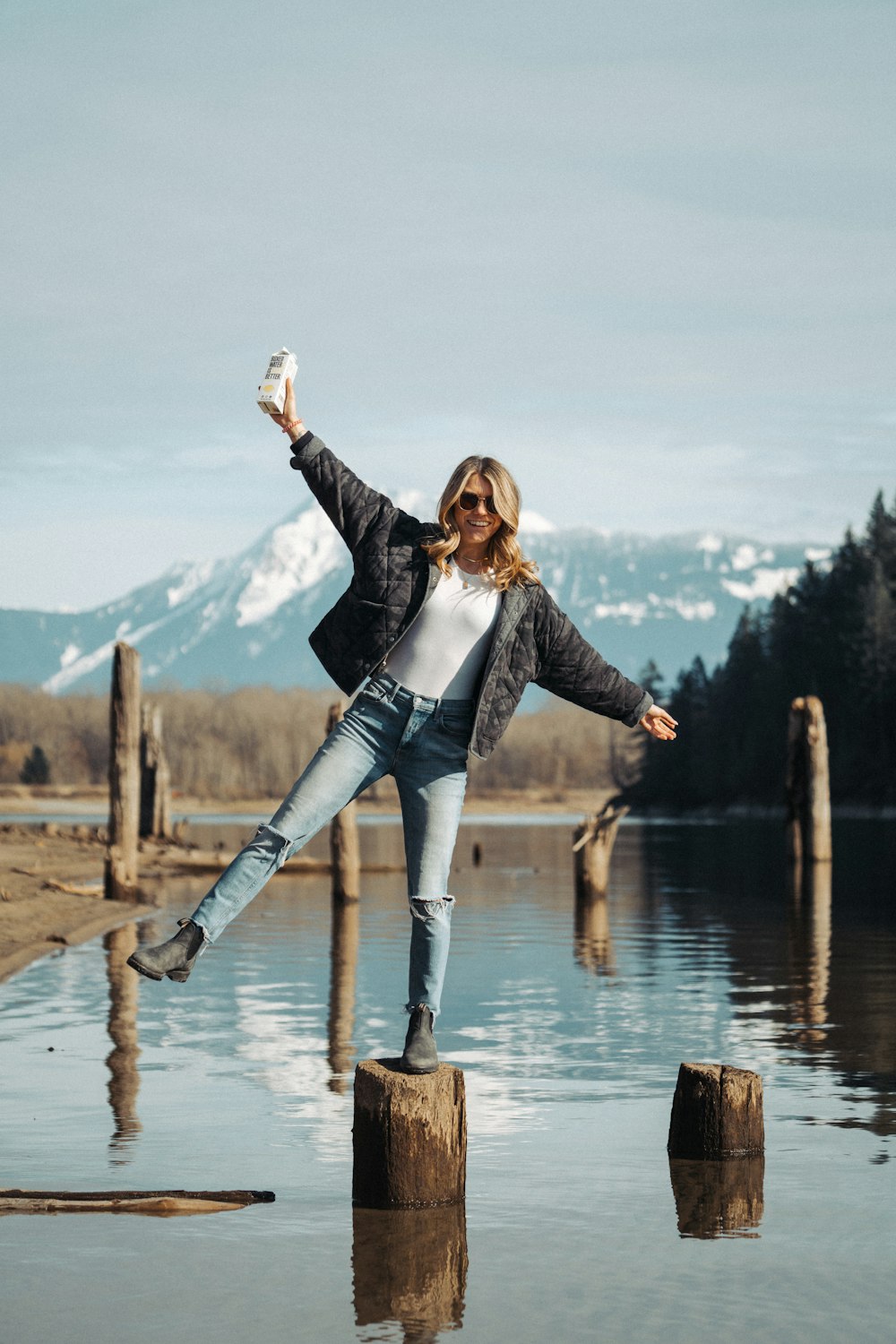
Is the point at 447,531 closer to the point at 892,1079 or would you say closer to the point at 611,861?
the point at 892,1079

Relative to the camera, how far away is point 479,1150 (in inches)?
368

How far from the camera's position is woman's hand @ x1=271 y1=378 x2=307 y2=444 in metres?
7.18

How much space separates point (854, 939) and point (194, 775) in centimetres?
12046

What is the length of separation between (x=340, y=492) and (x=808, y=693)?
94943mm

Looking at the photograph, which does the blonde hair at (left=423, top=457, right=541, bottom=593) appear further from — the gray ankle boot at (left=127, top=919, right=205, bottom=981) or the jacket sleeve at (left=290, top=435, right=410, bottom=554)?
the gray ankle boot at (left=127, top=919, right=205, bottom=981)

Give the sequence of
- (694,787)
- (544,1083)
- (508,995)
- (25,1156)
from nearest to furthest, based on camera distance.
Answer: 1. (25,1156)
2. (544,1083)
3. (508,995)
4. (694,787)

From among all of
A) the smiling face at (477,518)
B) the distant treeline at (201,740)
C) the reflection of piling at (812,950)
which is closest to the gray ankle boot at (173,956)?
the smiling face at (477,518)

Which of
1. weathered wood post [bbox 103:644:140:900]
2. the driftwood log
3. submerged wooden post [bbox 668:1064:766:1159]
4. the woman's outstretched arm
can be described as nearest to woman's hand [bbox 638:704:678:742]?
the woman's outstretched arm

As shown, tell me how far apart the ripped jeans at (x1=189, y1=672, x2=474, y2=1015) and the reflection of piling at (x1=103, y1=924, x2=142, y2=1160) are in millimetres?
2580

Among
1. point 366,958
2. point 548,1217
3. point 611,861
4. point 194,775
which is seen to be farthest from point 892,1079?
point 194,775

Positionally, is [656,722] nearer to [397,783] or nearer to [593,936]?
[397,783]

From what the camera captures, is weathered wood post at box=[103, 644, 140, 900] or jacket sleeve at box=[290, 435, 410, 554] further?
weathered wood post at box=[103, 644, 140, 900]

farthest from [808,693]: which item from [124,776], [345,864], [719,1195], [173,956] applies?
[173,956]

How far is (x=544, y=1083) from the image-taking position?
37.7ft
